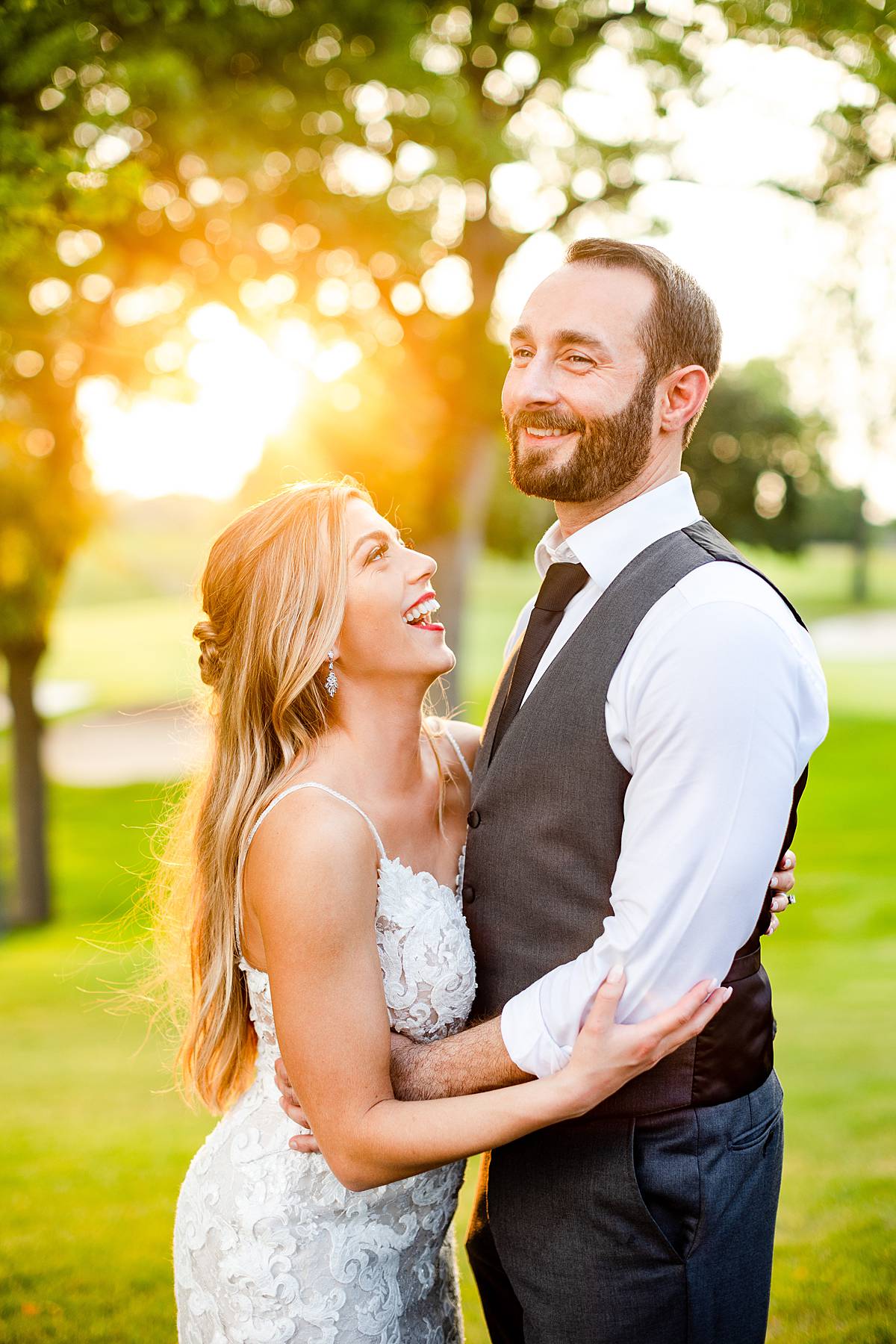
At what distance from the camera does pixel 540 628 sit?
254 centimetres

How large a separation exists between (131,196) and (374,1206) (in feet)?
12.2

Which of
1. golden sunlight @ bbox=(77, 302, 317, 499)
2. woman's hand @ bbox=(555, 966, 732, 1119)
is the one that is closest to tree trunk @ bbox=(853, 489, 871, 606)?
golden sunlight @ bbox=(77, 302, 317, 499)

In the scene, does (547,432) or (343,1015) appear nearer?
(343,1015)

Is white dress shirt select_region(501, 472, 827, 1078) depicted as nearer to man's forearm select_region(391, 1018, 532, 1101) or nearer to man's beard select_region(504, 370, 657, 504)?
man's forearm select_region(391, 1018, 532, 1101)

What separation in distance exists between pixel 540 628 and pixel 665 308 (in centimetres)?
72

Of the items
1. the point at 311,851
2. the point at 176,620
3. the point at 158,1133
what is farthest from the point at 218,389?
the point at 176,620

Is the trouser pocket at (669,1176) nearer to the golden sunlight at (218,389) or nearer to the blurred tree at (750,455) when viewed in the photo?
the golden sunlight at (218,389)

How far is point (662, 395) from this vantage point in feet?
8.15

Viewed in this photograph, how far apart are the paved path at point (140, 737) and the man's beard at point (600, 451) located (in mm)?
22143

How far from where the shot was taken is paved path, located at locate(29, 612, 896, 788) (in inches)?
1114

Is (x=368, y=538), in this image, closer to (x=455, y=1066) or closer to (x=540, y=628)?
(x=540, y=628)

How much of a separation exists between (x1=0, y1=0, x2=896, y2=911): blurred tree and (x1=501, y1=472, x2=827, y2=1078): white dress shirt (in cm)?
335

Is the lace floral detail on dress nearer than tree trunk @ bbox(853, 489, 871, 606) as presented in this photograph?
Yes

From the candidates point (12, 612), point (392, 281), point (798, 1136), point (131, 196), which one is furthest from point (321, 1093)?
point (12, 612)
